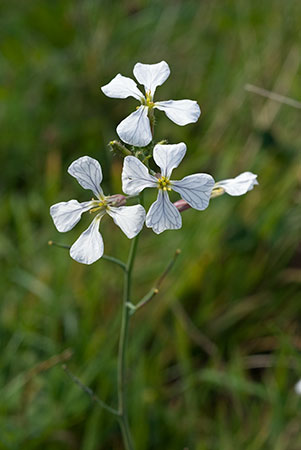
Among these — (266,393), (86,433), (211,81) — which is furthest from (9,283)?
(211,81)

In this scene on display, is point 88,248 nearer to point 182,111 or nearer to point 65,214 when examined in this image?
point 65,214

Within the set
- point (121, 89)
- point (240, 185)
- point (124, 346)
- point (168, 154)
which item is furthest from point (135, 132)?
point (124, 346)

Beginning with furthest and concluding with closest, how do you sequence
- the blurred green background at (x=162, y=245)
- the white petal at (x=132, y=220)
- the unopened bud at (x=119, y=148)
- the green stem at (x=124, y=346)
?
1. the blurred green background at (x=162, y=245)
2. the green stem at (x=124, y=346)
3. the unopened bud at (x=119, y=148)
4. the white petal at (x=132, y=220)

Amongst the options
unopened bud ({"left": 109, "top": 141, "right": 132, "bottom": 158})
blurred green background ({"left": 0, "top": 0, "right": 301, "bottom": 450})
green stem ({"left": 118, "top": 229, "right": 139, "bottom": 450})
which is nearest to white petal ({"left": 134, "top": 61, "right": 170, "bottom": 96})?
unopened bud ({"left": 109, "top": 141, "right": 132, "bottom": 158})

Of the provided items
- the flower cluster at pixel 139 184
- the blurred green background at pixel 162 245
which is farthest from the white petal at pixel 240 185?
the blurred green background at pixel 162 245

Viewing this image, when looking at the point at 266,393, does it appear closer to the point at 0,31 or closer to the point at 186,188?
the point at 186,188

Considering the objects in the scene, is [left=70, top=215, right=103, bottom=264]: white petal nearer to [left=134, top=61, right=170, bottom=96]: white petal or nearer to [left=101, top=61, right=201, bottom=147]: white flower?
[left=101, top=61, right=201, bottom=147]: white flower

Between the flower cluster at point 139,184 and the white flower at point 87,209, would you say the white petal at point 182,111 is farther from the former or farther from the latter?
the white flower at point 87,209
